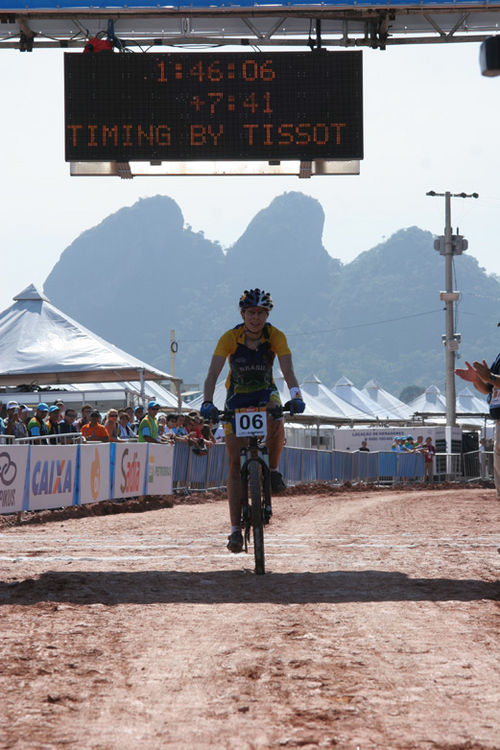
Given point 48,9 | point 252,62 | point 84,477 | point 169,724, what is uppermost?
point 48,9

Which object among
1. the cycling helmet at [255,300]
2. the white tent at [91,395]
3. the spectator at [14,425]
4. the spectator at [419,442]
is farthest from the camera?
the spectator at [419,442]

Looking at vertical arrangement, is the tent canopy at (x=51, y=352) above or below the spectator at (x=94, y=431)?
above

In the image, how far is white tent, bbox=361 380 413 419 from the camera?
2396 inches

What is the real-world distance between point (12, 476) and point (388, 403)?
174 feet

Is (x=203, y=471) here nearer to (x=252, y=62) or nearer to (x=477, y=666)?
(x=252, y=62)

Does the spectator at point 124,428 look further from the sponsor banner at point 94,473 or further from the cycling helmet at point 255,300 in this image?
the cycling helmet at point 255,300

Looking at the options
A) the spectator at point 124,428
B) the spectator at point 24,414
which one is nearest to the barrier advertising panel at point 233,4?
the spectator at point 24,414

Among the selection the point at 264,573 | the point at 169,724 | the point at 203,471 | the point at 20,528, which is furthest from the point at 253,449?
the point at 203,471

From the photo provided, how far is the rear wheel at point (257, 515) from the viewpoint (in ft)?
22.5

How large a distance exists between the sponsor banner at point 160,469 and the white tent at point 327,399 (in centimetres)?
2941

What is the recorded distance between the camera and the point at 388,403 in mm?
64375

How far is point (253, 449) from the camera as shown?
7277 mm

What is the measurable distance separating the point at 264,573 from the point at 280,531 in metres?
4.83

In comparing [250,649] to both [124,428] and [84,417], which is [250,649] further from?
[124,428]
